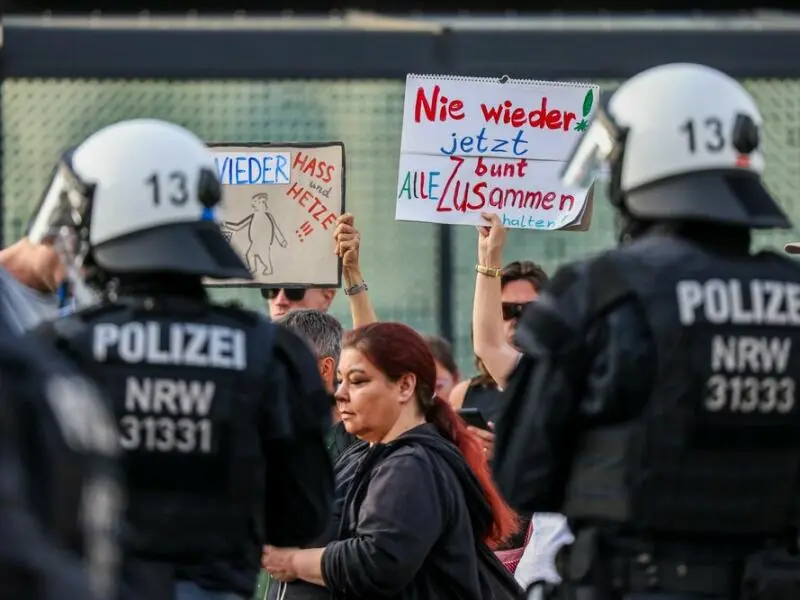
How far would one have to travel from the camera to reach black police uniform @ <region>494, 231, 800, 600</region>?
411 centimetres

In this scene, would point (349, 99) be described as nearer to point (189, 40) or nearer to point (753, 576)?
point (189, 40)

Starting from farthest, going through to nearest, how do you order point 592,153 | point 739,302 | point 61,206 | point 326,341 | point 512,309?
point 512,309 < point 326,341 < point 592,153 < point 61,206 < point 739,302

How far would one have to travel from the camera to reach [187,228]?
168 inches

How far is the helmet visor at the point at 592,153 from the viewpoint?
14.5ft

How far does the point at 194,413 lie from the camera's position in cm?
408

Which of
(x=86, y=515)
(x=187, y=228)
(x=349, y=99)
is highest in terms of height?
(x=349, y=99)

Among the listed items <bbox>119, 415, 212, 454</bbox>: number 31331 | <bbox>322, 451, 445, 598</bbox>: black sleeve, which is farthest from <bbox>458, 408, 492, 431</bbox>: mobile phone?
<bbox>119, 415, 212, 454</bbox>: number 31331

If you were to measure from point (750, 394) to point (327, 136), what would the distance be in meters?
7.10

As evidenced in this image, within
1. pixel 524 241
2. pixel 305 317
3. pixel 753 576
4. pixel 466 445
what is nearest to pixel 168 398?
pixel 753 576

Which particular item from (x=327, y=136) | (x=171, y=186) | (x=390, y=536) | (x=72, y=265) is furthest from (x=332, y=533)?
(x=327, y=136)

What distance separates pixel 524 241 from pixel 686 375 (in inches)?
267

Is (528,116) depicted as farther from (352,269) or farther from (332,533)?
(332,533)

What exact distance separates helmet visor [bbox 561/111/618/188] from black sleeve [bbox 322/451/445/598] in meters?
1.10

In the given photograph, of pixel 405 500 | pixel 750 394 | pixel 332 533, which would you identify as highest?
pixel 750 394
